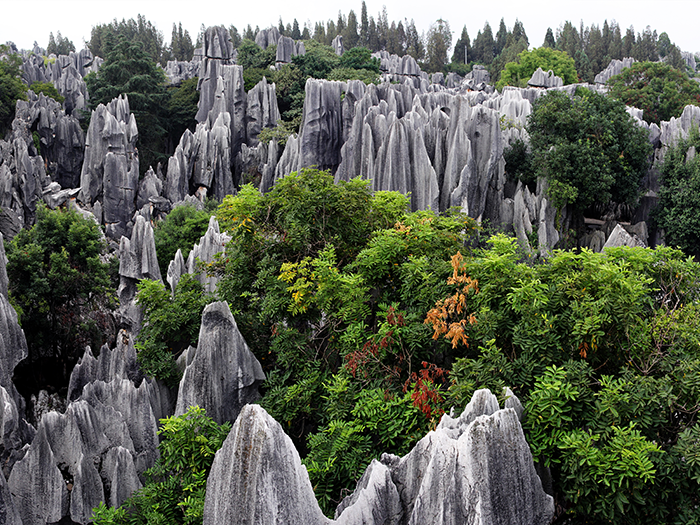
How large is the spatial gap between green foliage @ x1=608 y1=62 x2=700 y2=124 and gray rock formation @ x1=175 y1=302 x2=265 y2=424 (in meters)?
37.3

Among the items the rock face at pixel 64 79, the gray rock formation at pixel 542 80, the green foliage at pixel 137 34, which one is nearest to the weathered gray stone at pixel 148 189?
the rock face at pixel 64 79

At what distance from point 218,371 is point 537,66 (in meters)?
59.4

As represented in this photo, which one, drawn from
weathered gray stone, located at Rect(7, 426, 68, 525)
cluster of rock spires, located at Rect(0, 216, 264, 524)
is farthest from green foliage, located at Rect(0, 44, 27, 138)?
weathered gray stone, located at Rect(7, 426, 68, 525)

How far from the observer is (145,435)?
38.5 feet

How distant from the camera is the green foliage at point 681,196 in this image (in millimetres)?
23781

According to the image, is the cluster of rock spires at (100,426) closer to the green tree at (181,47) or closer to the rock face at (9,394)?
the rock face at (9,394)

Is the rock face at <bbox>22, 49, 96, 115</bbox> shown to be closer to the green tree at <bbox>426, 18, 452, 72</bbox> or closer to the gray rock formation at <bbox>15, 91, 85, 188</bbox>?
the gray rock formation at <bbox>15, 91, 85, 188</bbox>

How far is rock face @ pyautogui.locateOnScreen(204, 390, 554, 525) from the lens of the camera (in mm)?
→ 4641

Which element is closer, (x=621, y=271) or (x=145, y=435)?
(x=621, y=271)

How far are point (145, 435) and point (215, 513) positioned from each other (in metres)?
7.71

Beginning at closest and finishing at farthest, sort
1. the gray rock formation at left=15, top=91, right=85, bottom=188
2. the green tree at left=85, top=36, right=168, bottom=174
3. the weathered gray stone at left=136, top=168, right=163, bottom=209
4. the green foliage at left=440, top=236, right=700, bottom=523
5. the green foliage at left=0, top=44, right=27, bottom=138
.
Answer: the green foliage at left=440, top=236, right=700, bottom=523 → the weathered gray stone at left=136, top=168, right=163, bottom=209 → the green foliage at left=0, top=44, right=27, bottom=138 → the gray rock formation at left=15, top=91, right=85, bottom=188 → the green tree at left=85, top=36, right=168, bottom=174

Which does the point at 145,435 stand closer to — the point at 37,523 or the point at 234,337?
the point at 37,523

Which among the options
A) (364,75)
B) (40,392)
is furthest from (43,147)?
(40,392)

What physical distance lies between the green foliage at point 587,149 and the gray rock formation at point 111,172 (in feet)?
81.2
